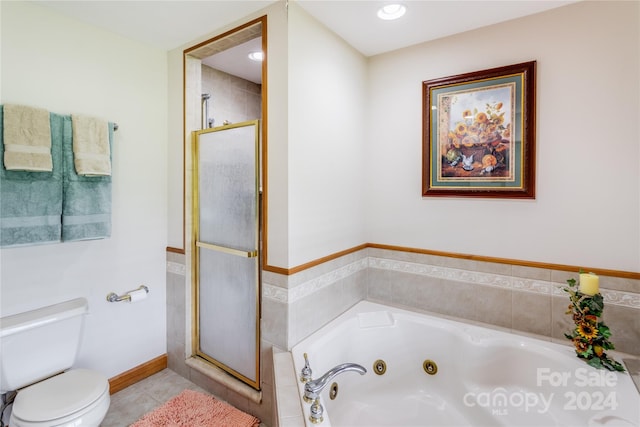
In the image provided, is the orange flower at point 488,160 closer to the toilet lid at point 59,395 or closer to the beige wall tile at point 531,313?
the beige wall tile at point 531,313

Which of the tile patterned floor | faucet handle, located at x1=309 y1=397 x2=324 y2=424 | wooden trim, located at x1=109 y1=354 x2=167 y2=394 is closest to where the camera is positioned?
faucet handle, located at x1=309 y1=397 x2=324 y2=424

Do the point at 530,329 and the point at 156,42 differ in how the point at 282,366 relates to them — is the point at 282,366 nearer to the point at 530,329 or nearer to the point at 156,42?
the point at 530,329

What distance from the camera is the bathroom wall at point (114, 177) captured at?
66.7 inches

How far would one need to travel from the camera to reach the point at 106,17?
1.87 meters

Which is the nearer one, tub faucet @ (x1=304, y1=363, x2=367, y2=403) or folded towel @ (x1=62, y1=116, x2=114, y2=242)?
tub faucet @ (x1=304, y1=363, x2=367, y2=403)

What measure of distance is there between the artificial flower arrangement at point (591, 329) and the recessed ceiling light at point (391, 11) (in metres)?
1.71

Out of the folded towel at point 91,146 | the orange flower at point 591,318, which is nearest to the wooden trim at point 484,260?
the orange flower at point 591,318

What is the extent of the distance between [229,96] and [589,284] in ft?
9.31

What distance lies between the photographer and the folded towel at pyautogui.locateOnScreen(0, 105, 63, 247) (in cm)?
158

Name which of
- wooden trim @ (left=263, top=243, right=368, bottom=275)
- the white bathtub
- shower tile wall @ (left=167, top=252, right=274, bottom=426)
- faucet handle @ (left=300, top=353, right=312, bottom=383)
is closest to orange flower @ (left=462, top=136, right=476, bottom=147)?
wooden trim @ (left=263, top=243, right=368, bottom=275)

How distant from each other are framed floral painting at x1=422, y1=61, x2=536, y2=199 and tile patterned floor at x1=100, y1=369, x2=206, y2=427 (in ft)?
7.16

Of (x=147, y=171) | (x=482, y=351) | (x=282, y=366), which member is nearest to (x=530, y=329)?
(x=482, y=351)

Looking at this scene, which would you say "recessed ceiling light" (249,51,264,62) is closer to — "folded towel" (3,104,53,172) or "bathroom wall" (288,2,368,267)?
"bathroom wall" (288,2,368,267)

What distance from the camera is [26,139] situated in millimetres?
1604
